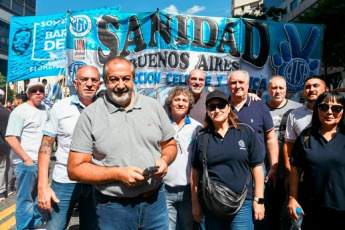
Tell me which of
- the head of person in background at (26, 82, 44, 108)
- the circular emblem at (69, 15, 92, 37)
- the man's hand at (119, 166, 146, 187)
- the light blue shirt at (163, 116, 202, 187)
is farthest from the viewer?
the circular emblem at (69, 15, 92, 37)

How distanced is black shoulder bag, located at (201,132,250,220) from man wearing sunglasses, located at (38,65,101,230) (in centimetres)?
106

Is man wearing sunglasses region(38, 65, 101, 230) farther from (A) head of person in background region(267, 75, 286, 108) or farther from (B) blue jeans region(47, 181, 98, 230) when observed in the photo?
(A) head of person in background region(267, 75, 286, 108)

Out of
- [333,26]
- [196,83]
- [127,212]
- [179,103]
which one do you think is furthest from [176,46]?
[333,26]

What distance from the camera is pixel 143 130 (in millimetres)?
1981

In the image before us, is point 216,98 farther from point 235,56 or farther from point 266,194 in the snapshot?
point 235,56

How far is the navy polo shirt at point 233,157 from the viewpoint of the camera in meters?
2.38

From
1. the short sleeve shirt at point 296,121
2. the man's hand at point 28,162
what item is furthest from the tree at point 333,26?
the man's hand at point 28,162

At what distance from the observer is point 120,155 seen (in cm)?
190

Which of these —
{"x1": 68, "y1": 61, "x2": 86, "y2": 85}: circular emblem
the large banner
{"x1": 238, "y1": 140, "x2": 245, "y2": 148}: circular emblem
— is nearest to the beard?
{"x1": 238, "y1": 140, "x2": 245, "y2": 148}: circular emblem

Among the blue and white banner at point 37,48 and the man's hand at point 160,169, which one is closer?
the man's hand at point 160,169

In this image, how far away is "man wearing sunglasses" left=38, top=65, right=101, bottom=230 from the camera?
261 centimetres

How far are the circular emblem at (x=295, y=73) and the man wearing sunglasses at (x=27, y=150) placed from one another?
464cm

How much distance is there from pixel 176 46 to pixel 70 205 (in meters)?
4.00

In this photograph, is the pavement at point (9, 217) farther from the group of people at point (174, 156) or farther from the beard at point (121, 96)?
the beard at point (121, 96)
